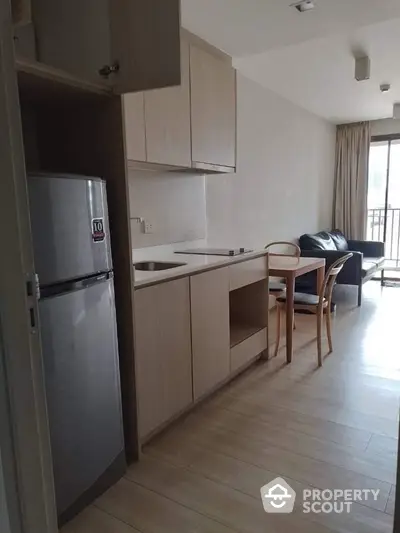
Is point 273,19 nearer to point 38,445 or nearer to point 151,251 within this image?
point 151,251

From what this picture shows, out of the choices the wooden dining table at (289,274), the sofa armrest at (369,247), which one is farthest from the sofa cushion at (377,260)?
the wooden dining table at (289,274)

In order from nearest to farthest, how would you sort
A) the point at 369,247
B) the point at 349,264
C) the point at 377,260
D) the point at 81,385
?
the point at 81,385 < the point at 349,264 < the point at 377,260 < the point at 369,247

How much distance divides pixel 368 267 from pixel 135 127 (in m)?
4.01

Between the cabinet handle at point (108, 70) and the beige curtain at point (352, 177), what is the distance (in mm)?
5757

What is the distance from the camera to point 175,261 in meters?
2.63

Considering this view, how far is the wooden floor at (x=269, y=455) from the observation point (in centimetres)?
160

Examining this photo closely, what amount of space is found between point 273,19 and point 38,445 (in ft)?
8.48

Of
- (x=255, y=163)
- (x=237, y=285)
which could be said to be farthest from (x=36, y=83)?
(x=255, y=163)

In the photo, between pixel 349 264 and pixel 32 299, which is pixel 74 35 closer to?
pixel 32 299

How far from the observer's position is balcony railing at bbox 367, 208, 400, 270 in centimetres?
693

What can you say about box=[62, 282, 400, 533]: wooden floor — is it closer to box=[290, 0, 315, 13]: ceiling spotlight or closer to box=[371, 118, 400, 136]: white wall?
box=[290, 0, 315, 13]: ceiling spotlight

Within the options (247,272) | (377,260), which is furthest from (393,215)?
(247,272)

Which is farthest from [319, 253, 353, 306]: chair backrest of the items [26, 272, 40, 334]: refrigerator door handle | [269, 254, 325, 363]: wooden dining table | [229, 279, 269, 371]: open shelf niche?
[26, 272, 40, 334]: refrigerator door handle

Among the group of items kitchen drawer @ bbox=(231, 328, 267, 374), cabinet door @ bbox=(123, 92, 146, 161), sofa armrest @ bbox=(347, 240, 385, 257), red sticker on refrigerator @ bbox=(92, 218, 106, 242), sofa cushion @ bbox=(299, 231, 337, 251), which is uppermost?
cabinet door @ bbox=(123, 92, 146, 161)
